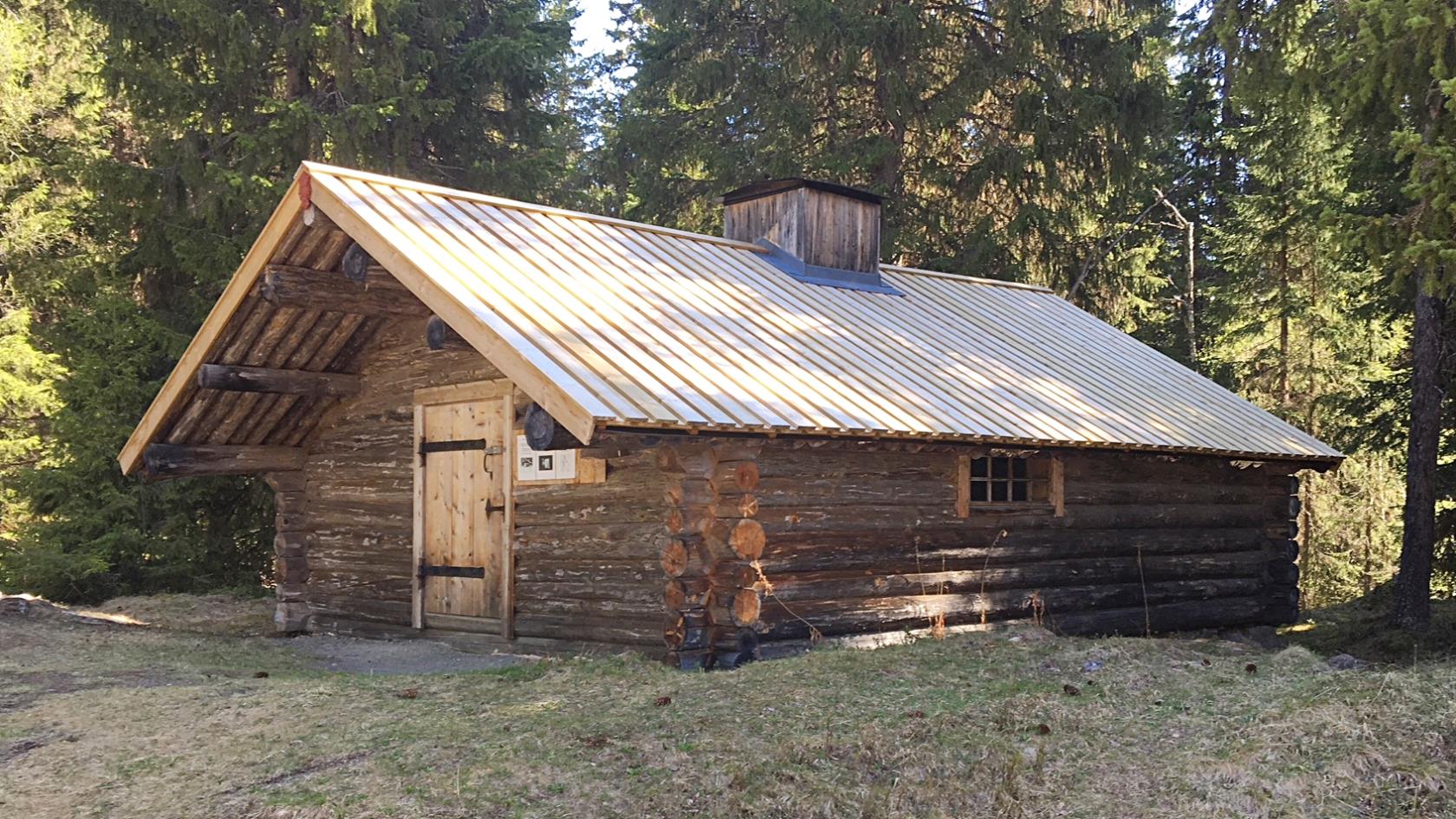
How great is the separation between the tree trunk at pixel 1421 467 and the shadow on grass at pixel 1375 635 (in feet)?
0.90

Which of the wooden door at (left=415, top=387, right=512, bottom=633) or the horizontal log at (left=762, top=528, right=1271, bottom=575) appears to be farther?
the wooden door at (left=415, top=387, right=512, bottom=633)

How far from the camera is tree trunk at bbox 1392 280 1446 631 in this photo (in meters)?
14.6

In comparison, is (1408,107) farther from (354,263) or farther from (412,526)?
(412,526)

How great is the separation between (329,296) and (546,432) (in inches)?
157

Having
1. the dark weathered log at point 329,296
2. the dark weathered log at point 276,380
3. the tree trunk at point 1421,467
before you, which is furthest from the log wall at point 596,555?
the tree trunk at point 1421,467

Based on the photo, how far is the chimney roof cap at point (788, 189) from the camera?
15.7 metres

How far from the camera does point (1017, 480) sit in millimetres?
12805

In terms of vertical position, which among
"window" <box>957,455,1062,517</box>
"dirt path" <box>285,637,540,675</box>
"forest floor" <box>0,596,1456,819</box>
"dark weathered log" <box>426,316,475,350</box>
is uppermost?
"dark weathered log" <box>426,316,475,350</box>

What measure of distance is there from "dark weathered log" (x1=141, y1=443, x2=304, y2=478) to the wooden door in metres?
2.46

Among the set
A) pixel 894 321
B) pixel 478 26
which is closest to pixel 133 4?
pixel 478 26

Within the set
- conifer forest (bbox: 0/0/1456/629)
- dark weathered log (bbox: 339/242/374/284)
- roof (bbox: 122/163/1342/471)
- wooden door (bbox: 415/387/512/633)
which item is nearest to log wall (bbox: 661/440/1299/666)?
roof (bbox: 122/163/1342/471)

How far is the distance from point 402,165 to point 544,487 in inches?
411

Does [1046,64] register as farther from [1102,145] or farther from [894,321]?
[894,321]

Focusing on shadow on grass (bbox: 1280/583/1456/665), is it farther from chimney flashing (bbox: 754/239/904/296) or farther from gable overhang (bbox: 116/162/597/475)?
gable overhang (bbox: 116/162/597/475)
